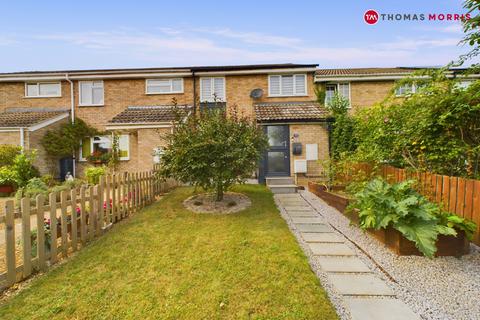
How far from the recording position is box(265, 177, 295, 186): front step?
32.7 ft

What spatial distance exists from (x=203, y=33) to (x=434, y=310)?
15.9 m

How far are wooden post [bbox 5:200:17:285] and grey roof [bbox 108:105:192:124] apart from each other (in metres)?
8.41

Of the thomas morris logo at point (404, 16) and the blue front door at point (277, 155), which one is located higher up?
the thomas morris logo at point (404, 16)

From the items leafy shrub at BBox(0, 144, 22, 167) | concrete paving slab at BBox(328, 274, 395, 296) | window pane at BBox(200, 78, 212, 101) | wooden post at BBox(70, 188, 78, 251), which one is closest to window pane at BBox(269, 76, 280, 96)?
window pane at BBox(200, 78, 212, 101)

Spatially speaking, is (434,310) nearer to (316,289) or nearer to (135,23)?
(316,289)

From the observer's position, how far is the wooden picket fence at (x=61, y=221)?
3.00m

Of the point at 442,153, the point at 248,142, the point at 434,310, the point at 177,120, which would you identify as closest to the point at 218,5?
the point at 177,120

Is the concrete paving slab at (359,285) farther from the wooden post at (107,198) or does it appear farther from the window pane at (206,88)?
the window pane at (206,88)

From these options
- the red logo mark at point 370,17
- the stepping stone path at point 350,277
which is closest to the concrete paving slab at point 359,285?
the stepping stone path at point 350,277

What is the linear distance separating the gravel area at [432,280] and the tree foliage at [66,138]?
46.8ft

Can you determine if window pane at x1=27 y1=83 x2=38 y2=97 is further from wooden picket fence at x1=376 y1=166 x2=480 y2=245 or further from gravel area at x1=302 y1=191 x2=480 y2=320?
wooden picket fence at x1=376 y1=166 x2=480 y2=245

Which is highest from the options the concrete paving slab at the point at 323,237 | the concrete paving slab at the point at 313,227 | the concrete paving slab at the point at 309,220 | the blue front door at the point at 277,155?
the blue front door at the point at 277,155

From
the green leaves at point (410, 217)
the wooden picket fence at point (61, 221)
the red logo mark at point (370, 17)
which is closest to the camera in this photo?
the wooden picket fence at point (61, 221)

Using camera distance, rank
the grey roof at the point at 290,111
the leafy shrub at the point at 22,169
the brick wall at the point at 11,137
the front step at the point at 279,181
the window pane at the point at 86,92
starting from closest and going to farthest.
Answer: the leafy shrub at the point at 22,169 → the front step at the point at 279,181 → the grey roof at the point at 290,111 → the brick wall at the point at 11,137 → the window pane at the point at 86,92
